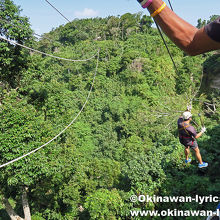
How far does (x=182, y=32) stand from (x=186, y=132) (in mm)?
3561

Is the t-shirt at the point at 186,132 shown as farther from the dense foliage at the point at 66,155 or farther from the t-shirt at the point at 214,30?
the t-shirt at the point at 214,30

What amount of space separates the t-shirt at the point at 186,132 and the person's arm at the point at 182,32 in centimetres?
339

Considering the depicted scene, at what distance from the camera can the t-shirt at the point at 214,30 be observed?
2.36 ft

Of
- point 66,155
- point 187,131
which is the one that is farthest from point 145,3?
point 66,155

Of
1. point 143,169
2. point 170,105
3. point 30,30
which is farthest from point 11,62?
point 170,105

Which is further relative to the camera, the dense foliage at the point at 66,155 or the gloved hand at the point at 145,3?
the dense foliage at the point at 66,155

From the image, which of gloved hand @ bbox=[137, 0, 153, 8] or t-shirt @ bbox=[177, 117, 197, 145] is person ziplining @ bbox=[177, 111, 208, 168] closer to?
t-shirt @ bbox=[177, 117, 197, 145]

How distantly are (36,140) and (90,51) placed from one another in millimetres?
29194

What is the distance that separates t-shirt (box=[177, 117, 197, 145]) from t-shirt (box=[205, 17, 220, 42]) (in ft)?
11.3

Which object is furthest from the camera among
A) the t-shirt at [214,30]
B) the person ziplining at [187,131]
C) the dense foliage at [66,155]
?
the dense foliage at [66,155]

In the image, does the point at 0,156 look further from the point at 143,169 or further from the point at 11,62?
the point at 143,169

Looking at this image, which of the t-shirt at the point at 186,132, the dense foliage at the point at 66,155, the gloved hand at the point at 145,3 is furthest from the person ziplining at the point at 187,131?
the gloved hand at the point at 145,3

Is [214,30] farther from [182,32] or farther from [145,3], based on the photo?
[145,3]

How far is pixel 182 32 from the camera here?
0.78 m
